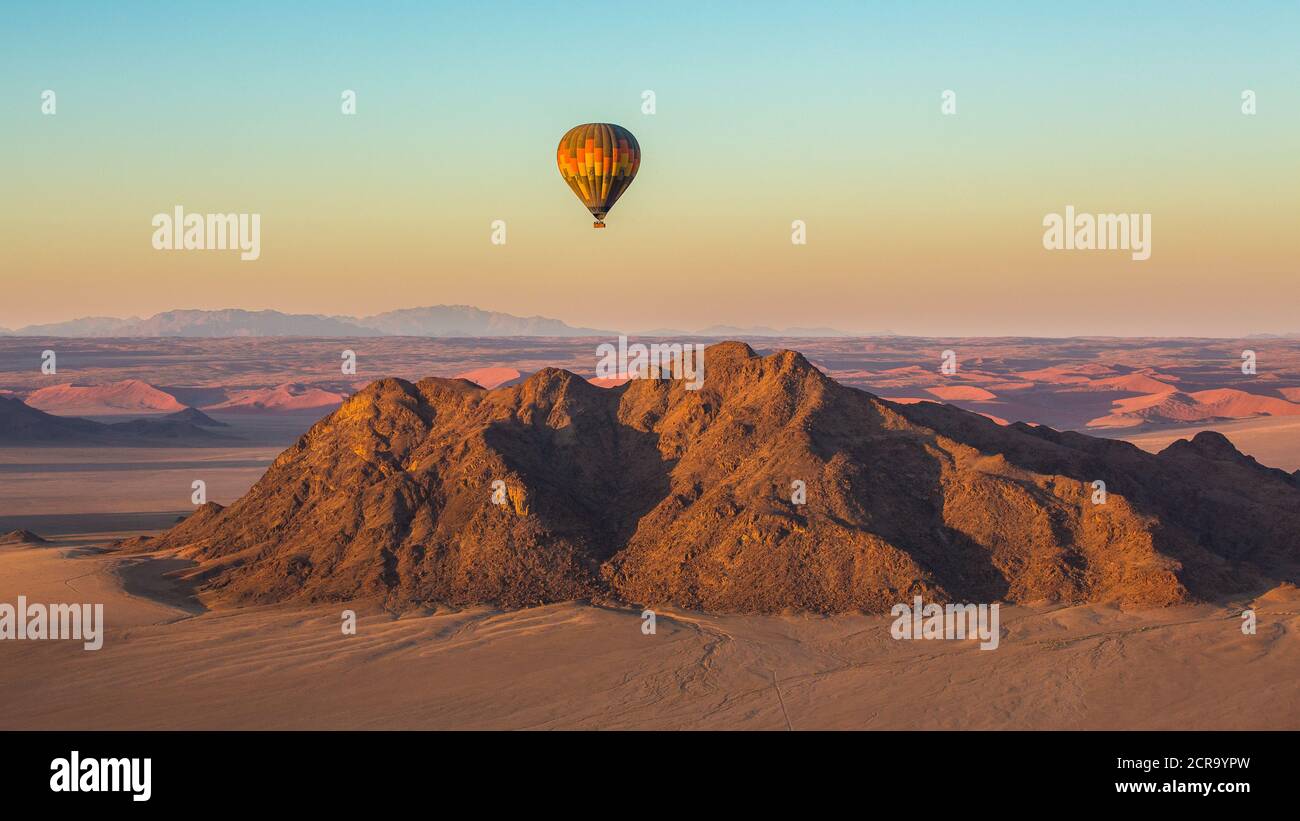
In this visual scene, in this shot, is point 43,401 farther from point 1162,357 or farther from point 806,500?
point 1162,357

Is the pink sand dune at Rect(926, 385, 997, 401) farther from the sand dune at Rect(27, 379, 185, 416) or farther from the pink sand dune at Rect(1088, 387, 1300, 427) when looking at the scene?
the sand dune at Rect(27, 379, 185, 416)

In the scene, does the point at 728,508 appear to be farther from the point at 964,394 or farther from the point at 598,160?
the point at 964,394

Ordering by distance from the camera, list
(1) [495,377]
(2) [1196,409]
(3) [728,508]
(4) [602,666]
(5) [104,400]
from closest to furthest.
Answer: (4) [602,666], (3) [728,508], (2) [1196,409], (5) [104,400], (1) [495,377]

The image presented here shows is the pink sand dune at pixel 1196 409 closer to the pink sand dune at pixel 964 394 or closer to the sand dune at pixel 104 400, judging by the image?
the pink sand dune at pixel 964 394

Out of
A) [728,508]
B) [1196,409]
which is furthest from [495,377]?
[728,508]

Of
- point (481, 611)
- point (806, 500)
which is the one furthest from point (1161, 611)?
point (481, 611)

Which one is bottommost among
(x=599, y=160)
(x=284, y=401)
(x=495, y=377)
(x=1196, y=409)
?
(x=1196, y=409)
